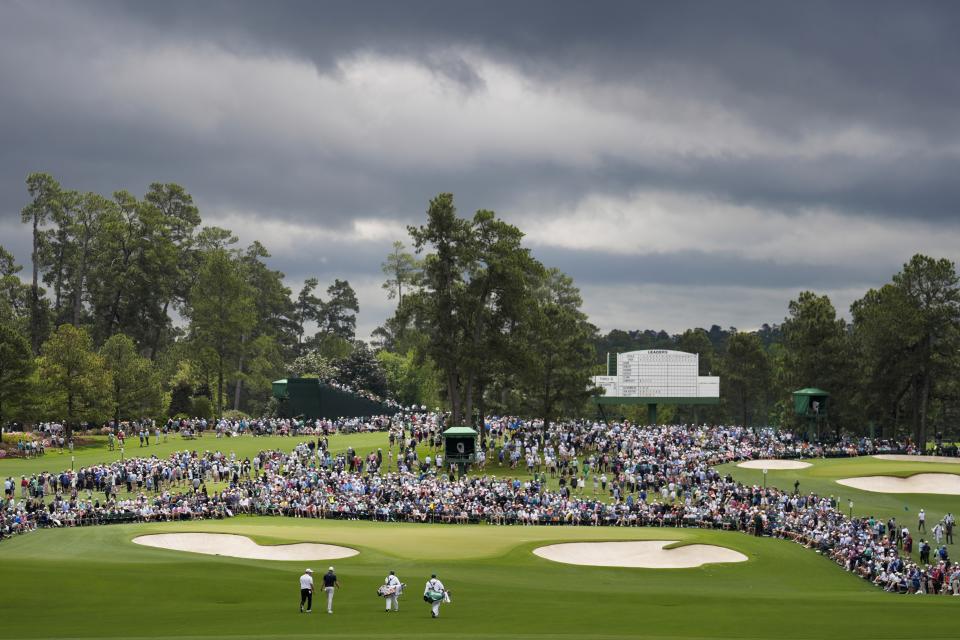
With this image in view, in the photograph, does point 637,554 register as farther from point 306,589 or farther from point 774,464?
point 774,464

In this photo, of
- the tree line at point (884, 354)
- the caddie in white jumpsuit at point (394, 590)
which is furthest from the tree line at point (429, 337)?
the caddie in white jumpsuit at point (394, 590)

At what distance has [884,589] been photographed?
39.7 meters

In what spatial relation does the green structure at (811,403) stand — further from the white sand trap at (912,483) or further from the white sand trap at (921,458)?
the white sand trap at (912,483)

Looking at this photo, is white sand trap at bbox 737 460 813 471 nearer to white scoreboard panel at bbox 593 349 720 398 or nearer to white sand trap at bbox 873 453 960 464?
white sand trap at bbox 873 453 960 464

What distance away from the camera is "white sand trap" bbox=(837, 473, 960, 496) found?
2628 inches

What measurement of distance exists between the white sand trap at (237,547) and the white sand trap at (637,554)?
29.9 ft

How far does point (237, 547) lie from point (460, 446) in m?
25.5

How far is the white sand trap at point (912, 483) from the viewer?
66.8 meters

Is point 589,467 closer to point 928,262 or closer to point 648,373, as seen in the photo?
point 648,373

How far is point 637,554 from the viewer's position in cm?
4544

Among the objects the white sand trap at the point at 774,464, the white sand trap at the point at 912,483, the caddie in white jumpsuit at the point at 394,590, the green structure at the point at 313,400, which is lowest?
the caddie in white jumpsuit at the point at 394,590

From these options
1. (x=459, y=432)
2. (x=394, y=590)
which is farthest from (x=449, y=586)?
(x=459, y=432)

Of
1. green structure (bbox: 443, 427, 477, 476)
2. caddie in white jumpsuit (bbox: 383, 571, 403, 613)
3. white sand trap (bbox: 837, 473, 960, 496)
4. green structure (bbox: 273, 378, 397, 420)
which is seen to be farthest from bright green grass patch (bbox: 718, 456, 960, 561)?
green structure (bbox: 273, 378, 397, 420)

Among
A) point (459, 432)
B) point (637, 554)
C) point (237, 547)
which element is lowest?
point (237, 547)
